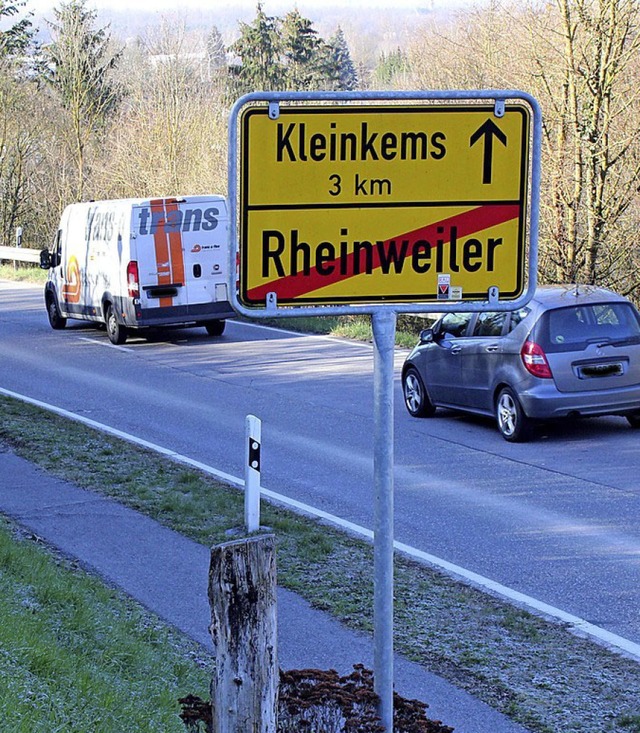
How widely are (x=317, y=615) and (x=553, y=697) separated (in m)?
1.71

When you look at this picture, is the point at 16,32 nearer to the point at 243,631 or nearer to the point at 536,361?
the point at 536,361

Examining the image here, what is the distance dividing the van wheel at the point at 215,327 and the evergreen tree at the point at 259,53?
48.5 meters

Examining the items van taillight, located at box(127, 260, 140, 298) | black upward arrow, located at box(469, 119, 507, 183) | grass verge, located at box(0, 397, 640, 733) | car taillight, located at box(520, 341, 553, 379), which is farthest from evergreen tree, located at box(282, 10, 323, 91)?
black upward arrow, located at box(469, 119, 507, 183)

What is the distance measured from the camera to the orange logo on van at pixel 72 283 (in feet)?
76.7

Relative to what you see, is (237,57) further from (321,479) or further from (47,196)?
(321,479)

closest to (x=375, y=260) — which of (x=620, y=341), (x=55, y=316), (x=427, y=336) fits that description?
(x=620, y=341)

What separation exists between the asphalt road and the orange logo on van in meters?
1.60

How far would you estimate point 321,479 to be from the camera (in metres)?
11.3

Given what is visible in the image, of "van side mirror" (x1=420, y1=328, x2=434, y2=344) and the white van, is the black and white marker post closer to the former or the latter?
"van side mirror" (x1=420, y1=328, x2=434, y2=344)

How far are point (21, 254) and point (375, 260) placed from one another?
3430cm

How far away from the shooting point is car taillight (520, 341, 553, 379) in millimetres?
12805

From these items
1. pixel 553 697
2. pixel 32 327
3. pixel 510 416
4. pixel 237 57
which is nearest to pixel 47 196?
pixel 32 327

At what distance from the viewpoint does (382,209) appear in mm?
3584

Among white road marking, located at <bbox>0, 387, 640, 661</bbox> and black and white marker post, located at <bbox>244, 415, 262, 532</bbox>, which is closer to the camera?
white road marking, located at <bbox>0, 387, 640, 661</bbox>
